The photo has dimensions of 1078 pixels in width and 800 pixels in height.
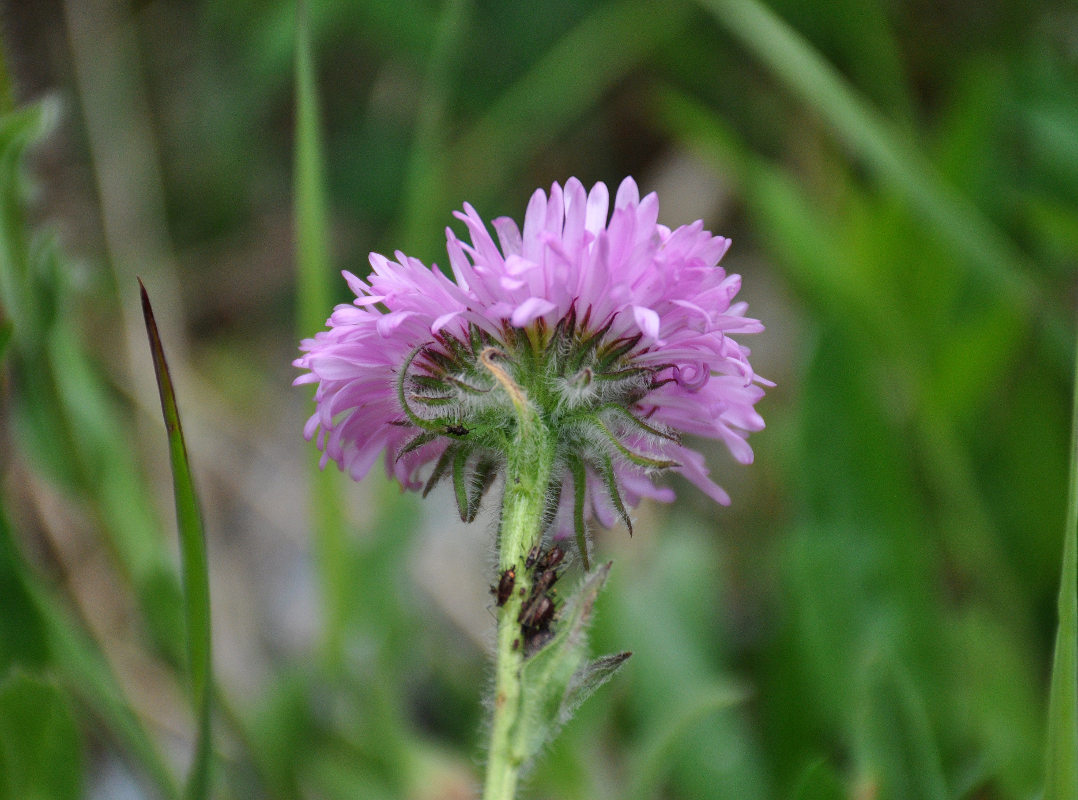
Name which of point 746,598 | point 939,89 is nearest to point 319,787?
point 746,598

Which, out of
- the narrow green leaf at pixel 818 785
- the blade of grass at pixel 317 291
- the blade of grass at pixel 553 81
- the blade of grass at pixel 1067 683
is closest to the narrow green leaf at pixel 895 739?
the narrow green leaf at pixel 818 785

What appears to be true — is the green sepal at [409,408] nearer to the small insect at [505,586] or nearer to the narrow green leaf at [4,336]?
the small insect at [505,586]

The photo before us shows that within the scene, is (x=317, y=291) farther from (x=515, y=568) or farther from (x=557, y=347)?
(x=515, y=568)

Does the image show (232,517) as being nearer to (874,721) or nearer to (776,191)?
(776,191)

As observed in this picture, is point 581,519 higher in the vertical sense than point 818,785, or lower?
higher

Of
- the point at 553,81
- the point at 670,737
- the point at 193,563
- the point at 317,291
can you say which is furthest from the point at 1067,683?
the point at 553,81
